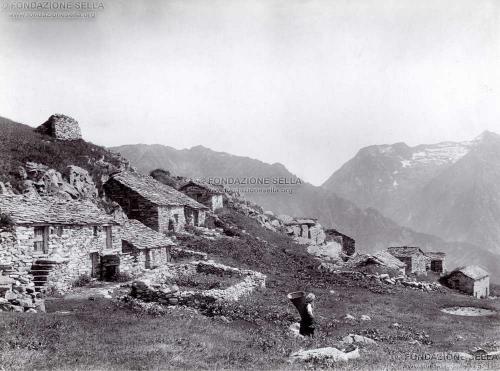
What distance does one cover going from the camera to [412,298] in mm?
31828

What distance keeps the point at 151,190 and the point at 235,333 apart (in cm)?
2909

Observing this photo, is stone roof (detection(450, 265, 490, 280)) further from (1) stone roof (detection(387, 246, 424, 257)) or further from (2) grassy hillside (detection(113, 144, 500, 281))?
(2) grassy hillside (detection(113, 144, 500, 281))

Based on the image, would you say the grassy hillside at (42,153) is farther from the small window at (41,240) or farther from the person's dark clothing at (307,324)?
the person's dark clothing at (307,324)

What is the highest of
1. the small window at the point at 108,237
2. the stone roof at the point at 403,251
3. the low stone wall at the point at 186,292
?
the small window at the point at 108,237

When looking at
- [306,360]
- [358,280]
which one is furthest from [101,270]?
[358,280]

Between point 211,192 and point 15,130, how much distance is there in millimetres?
22961

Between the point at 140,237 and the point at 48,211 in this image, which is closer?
the point at 48,211

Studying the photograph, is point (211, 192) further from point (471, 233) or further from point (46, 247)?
point (471, 233)

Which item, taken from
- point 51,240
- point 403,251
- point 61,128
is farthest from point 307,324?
point 403,251

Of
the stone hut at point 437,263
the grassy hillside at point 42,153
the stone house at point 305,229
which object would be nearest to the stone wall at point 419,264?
the stone hut at point 437,263

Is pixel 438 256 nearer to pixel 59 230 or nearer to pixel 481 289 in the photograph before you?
pixel 481 289

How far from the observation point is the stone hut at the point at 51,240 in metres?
20.3

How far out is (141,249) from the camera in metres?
27.3

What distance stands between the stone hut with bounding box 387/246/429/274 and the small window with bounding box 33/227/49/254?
4728 cm
